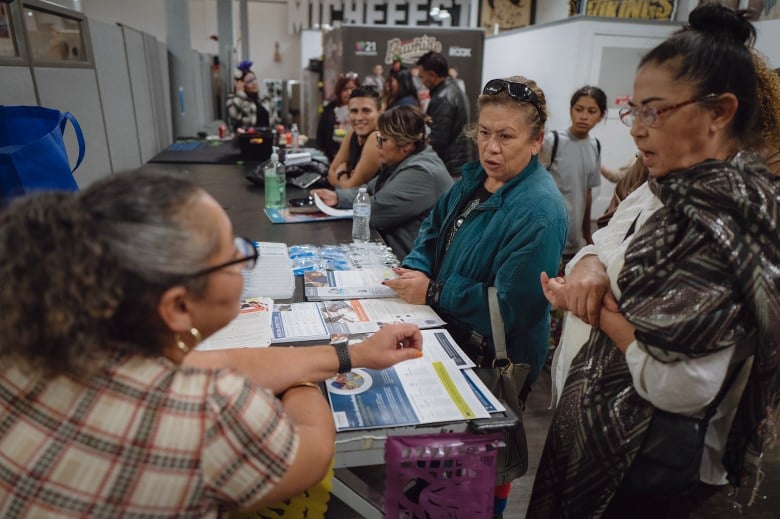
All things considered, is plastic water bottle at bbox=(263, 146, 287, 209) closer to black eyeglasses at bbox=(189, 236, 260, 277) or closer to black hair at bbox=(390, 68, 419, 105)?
black hair at bbox=(390, 68, 419, 105)

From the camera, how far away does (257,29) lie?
13781mm

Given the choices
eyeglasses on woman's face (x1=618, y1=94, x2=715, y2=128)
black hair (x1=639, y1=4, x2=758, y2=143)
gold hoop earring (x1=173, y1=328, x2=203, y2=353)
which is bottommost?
gold hoop earring (x1=173, y1=328, x2=203, y2=353)

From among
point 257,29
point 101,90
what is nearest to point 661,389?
point 101,90

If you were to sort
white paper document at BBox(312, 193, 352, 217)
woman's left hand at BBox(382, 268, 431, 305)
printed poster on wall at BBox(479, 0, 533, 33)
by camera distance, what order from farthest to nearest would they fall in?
printed poster on wall at BBox(479, 0, 533, 33) → white paper document at BBox(312, 193, 352, 217) → woman's left hand at BBox(382, 268, 431, 305)

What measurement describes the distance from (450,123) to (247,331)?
3.48 metres

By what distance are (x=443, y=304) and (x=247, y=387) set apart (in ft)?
3.12

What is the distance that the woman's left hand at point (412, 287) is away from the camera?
64.4 inches

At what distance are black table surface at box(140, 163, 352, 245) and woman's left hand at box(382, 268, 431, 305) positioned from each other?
0.72m

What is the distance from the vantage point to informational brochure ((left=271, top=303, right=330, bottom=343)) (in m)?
1.36

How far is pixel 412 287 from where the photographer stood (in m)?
1.64

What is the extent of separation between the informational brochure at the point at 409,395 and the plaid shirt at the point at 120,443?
0.35 metres

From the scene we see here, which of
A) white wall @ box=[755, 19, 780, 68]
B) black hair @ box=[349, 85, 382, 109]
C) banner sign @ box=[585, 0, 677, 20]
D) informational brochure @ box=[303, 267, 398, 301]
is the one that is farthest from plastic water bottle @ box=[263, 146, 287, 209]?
banner sign @ box=[585, 0, 677, 20]

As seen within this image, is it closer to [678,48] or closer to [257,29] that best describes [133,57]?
[678,48]

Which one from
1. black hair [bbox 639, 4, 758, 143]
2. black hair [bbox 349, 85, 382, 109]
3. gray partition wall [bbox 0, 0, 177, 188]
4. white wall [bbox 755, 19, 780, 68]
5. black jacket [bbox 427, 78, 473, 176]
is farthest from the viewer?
black jacket [bbox 427, 78, 473, 176]
